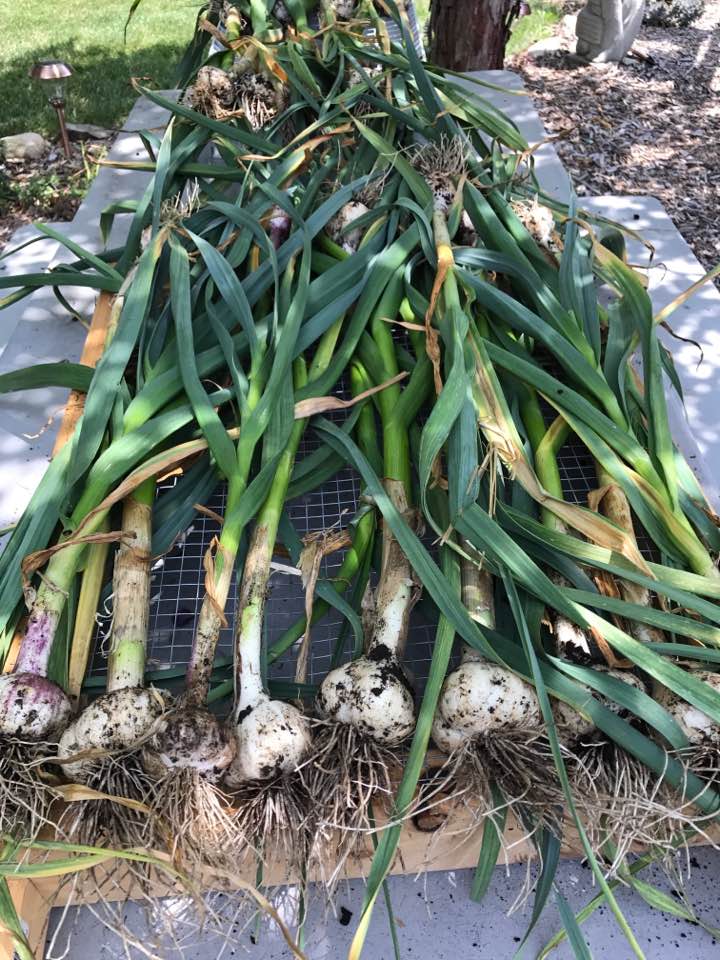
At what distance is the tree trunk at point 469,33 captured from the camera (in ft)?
9.78

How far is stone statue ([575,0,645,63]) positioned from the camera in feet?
14.5

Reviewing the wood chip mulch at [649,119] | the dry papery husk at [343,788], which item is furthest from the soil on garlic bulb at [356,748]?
the wood chip mulch at [649,119]

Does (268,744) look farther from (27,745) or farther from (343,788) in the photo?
(27,745)

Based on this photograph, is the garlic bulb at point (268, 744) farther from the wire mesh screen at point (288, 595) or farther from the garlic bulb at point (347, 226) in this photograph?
the garlic bulb at point (347, 226)

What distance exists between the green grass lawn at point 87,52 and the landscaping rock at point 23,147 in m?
0.22

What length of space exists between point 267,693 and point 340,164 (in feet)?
3.91

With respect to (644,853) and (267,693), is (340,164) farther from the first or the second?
(644,853)

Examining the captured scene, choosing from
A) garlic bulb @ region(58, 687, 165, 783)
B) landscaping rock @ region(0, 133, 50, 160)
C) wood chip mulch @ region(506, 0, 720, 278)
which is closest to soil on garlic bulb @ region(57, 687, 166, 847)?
garlic bulb @ region(58, 687, 165, 783)

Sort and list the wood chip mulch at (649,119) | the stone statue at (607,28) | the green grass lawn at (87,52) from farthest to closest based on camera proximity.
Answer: the stone statue at (607,28)
the green grass lawn at (87,52)
the wood chip mulch at (649,119)

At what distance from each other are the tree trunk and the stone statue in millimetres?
1646

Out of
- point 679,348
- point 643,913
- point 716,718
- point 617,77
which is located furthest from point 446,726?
point 617,77

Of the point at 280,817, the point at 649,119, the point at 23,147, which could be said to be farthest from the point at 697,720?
the point at 649,119

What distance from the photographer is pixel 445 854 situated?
0.97m

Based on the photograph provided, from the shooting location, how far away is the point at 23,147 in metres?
3.75
